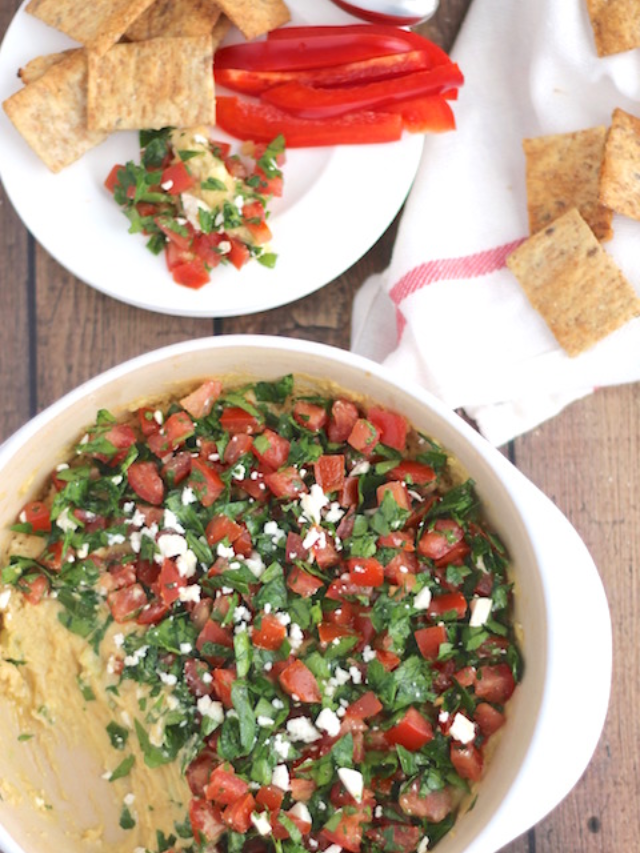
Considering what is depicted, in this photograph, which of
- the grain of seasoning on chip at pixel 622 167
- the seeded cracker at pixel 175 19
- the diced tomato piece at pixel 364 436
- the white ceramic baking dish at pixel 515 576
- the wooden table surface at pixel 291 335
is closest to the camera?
the white ceramic baking dish at pixel 515 576

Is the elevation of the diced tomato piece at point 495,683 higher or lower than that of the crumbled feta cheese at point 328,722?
lower

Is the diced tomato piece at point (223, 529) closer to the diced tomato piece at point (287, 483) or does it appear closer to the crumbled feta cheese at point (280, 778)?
the diced tomato piece at point (287, 483)

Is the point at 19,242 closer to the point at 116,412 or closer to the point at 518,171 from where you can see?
the point at 116,412

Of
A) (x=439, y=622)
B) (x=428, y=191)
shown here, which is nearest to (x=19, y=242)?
(x=428, y=191)

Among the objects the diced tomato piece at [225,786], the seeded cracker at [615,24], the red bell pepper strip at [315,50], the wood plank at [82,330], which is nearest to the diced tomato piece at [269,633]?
the diced tomato piece at [225,786]

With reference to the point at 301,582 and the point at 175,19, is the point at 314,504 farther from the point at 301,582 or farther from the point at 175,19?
the point at 175,19

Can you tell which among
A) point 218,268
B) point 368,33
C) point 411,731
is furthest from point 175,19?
point 411,731
